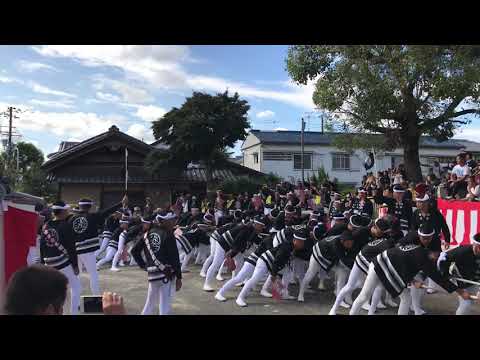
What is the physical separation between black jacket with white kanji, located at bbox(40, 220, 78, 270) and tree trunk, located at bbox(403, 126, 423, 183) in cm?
1111

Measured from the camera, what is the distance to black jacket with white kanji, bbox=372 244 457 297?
18.2 ft

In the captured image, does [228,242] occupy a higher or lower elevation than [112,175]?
lower

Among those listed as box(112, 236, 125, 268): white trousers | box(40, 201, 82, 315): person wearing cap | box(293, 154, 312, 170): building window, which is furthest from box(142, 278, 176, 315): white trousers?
box(293, 154, 312, 170): building window

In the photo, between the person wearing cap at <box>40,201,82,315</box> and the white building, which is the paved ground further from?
the white building

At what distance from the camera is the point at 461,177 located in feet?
38.9

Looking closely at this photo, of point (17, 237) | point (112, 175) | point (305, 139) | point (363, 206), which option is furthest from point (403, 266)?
point (305, 139)

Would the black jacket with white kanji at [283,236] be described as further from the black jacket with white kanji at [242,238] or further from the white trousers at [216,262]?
the white trousers at [216,262]

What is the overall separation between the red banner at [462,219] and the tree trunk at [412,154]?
4.65 m

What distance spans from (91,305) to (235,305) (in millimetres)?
5516

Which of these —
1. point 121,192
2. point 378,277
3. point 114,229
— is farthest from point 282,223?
point 121,192

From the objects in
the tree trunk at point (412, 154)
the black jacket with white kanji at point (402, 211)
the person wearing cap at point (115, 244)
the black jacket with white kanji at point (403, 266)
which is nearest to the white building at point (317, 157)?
the tree trunk at point (412, 154)

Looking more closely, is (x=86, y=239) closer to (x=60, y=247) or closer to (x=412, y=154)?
(x=60, y=247)

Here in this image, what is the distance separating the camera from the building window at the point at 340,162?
3062cm

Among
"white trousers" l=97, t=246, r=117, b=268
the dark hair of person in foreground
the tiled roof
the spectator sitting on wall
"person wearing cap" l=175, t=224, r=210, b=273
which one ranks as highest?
the tiled roof
